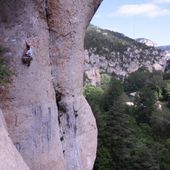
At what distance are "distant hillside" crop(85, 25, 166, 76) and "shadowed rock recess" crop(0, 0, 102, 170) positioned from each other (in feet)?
336

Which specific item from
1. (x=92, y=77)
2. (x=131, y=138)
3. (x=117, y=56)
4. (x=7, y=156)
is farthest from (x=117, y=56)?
(x=7, y=156)

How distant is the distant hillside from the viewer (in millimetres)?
123750

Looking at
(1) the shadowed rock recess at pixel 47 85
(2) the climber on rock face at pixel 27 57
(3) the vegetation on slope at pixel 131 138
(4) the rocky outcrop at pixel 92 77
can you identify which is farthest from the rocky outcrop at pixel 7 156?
(4) the rocky outcrop at pixel 92 77

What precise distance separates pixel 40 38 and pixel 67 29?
98cm

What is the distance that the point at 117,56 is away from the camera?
13300 centimetres

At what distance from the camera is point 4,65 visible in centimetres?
922

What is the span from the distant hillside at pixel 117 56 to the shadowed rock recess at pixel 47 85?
102 metres

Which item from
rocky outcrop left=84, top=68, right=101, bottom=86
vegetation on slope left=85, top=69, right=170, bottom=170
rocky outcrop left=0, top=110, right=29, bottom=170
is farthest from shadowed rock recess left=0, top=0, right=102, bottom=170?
rocky outcrop left=84, top=68, right=101, bottom=86

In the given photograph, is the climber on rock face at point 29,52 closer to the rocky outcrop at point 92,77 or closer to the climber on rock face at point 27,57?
the climber on rock face at point 27,57

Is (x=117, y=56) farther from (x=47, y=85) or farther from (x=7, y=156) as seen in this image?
(x=7, y=156)

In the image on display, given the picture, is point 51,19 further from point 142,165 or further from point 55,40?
point 142,165

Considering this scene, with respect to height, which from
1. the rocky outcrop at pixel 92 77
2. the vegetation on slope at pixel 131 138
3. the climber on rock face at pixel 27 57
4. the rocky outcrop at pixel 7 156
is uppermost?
the climber on rock face at pixel 27 57

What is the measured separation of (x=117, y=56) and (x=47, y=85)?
12360cm

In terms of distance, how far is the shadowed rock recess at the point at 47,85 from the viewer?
9.40 m
